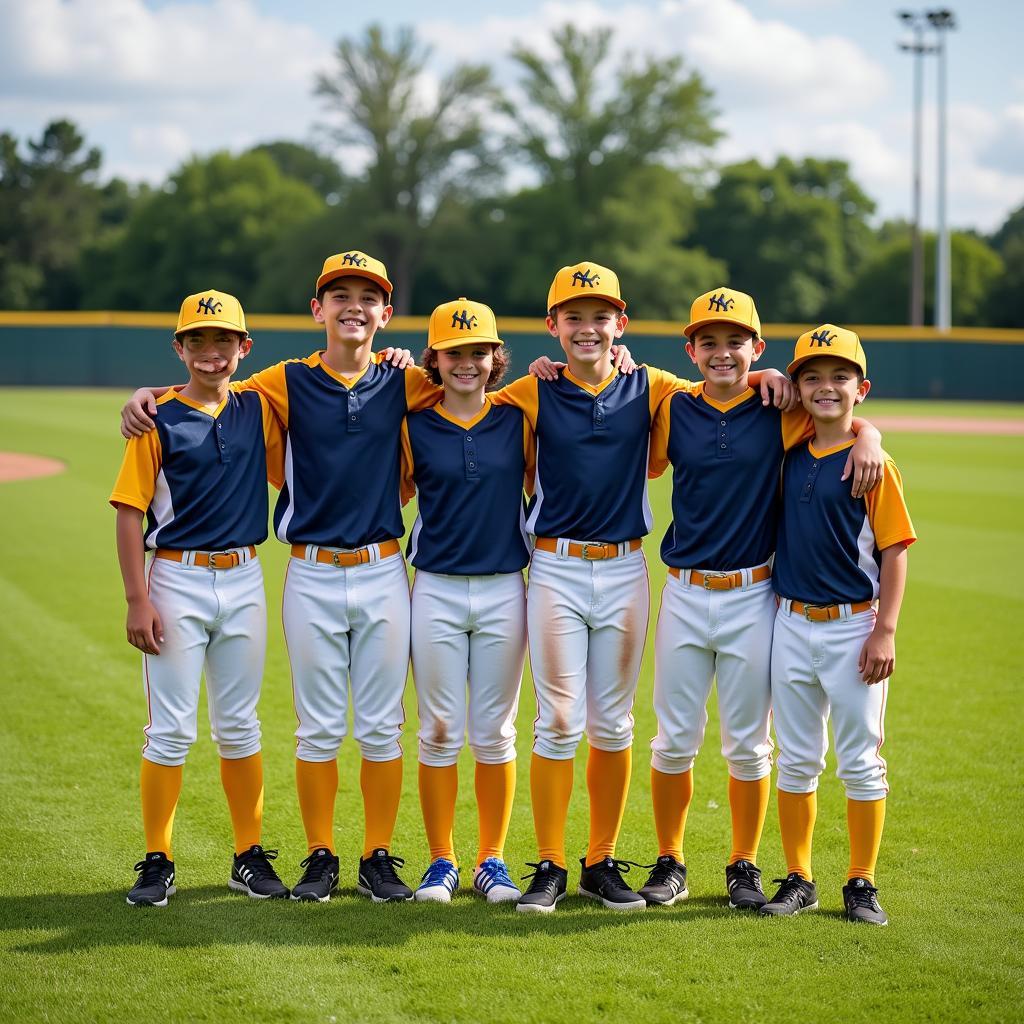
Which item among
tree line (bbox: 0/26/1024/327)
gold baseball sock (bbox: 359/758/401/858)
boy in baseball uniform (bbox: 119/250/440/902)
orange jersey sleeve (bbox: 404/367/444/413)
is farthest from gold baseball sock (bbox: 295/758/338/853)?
tree line (bbox: 0/26/1024/327)

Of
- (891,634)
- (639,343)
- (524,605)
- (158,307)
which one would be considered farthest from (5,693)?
(158,307)

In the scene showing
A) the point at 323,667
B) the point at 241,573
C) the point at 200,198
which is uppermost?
the point at 200,198

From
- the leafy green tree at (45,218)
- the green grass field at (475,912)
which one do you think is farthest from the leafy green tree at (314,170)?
the green grass field at (475,912)

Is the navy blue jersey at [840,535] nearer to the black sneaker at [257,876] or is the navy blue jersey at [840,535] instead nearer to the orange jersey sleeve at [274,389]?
the orange jersey sleeve at [274,389]

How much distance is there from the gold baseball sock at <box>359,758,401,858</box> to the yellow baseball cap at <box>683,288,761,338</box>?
1.79 meters

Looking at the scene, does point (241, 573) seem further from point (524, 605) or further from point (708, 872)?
point (708, 872)

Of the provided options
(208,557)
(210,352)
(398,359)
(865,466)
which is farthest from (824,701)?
(210,352)

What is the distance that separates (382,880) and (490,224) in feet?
154

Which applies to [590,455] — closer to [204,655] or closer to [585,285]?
[585,285]

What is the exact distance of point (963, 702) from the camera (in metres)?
6.44

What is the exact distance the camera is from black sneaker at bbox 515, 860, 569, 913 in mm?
4016

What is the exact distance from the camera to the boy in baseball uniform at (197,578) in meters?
4.09

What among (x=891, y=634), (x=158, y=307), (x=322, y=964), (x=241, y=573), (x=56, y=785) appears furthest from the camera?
(x=158, y=307)

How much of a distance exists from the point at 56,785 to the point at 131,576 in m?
1.61
